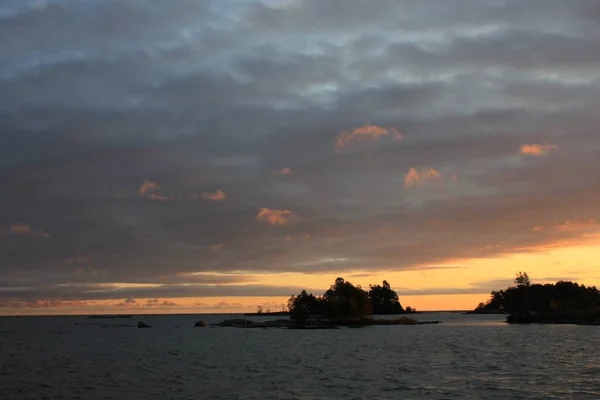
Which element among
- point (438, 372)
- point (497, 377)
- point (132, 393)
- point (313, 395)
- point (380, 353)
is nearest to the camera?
point (313, 395)

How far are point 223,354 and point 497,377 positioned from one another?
54014 mm

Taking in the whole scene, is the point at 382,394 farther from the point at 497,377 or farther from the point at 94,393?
the point at 94,393

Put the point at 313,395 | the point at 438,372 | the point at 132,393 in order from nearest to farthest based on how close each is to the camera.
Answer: the point at 313,395
the point at 132,393
the point at 438,372

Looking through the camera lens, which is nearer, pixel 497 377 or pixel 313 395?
pixel 313 395

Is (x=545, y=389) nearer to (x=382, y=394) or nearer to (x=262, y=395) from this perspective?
(x=382, y=394)

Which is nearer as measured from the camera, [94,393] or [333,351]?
[94,393]

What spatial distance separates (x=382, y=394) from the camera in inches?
2073

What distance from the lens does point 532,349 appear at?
105125 mm

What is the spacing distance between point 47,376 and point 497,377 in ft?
169

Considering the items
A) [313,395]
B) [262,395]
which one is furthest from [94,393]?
[313,395]

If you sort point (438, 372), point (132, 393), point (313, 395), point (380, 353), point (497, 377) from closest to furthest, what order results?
point (313, 395)
point (132, 393)
point (497, 377)
point (438, 372)
point (380, 353)

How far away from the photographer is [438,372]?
227 feet

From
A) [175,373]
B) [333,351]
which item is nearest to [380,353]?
[333,351]

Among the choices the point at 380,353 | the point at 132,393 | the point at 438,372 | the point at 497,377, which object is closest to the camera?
the point at 132,393
